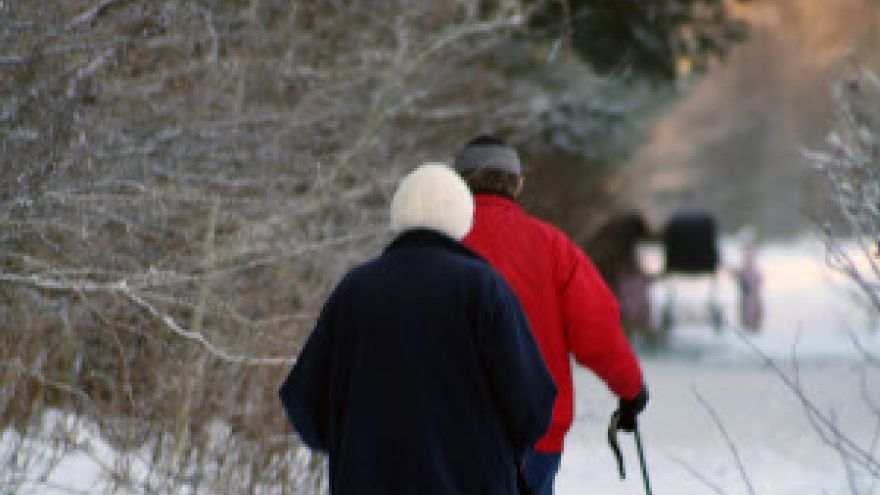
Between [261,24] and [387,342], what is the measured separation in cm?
624

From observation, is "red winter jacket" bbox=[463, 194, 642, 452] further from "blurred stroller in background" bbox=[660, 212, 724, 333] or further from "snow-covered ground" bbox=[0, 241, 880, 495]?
"blurred stroller in background" bbox=[660, 212, 724, 333]

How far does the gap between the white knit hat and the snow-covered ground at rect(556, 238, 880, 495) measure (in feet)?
3.20

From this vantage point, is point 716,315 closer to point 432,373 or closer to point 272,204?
point 272,204

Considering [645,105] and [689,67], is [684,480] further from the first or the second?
[645,105]

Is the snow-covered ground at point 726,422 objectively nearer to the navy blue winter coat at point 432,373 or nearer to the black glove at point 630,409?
the black glove at point 630,409

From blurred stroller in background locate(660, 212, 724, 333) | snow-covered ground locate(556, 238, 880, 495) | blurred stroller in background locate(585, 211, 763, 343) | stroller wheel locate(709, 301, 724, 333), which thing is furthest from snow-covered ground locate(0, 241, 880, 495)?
blurred stroller in background locate(660, 212, 724, 333)

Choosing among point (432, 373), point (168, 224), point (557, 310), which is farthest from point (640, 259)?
point (432, 373)

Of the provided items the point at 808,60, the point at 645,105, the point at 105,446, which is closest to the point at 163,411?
the point at 105,446

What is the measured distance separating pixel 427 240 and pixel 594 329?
112 cm

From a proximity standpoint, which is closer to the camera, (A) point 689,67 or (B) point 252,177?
(B) point 252,177

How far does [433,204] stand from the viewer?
3941 millimetres

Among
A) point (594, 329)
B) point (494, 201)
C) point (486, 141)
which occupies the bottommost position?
point (594, 329)

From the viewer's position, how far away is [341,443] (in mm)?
3941

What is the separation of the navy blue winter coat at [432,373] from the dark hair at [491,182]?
114cm
